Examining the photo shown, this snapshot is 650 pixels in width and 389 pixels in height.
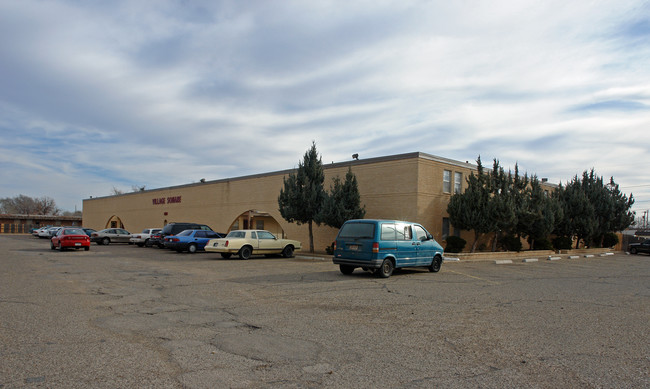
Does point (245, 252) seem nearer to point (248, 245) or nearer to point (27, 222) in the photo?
point (248, 245)

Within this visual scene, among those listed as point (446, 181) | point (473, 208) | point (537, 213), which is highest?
point (446, 181)

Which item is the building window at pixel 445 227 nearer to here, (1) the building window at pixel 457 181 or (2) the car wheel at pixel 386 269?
(1) the building window at pixel 457 181

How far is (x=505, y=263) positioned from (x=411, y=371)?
63.6 ft

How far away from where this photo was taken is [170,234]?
95.6ft

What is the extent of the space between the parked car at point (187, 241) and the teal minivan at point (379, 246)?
13.8 metres

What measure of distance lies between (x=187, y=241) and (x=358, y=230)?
48.8 ft

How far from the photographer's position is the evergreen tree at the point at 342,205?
2480 centimetres

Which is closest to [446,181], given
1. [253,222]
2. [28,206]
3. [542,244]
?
[542,244]

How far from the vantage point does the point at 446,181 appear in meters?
27.4

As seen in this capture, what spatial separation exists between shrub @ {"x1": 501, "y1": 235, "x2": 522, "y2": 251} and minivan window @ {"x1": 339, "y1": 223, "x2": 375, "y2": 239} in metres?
17.1

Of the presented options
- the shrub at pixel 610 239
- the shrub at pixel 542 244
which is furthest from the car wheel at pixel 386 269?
the shrub at pixel 610 239

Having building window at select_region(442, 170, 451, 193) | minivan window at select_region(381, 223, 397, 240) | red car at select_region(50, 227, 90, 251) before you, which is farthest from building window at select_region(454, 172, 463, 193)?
red car at select_region(50, 227, 90, 251)

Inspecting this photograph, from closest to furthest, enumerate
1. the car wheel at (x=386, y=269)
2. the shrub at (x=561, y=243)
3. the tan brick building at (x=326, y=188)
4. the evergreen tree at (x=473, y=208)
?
the car wheel at (x=386, y=269) → the evergreen tree at (x=473, y=208) → the tan brick building at (x=326, y=188) → the shrub at (x=561, y=243)

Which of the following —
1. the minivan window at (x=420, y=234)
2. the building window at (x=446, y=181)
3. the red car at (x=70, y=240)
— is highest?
the building window at (x=446, y=181)
